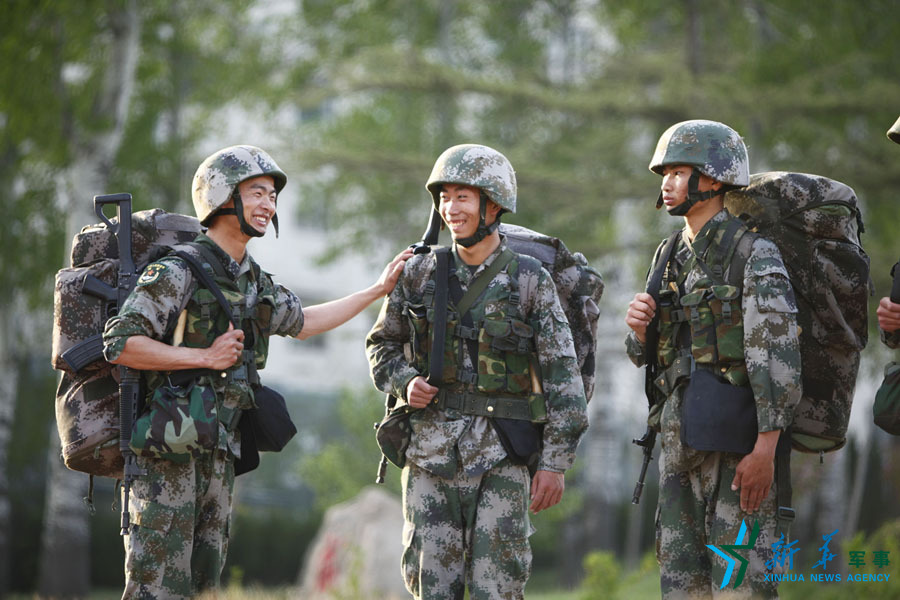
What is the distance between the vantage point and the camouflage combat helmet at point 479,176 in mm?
5891

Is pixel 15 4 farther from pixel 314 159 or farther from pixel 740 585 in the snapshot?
pixel 740 585

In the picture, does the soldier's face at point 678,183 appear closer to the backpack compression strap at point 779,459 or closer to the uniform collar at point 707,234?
the uniform collar at point 707,234

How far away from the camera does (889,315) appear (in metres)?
5.54

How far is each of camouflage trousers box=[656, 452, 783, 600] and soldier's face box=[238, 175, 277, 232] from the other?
2343mm

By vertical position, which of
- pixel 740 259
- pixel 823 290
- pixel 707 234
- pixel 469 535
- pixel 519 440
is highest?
pixel 707 234

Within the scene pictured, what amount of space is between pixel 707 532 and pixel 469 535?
1139 mm

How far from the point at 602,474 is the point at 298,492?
7313 mm

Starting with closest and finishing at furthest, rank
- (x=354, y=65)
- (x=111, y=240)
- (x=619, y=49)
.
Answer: (x=111, y=240) → (x=354, y=65) → (x=619, y=49)

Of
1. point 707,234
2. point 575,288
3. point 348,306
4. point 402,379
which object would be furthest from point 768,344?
point 348,306

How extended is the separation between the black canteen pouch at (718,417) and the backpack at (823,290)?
497 mm

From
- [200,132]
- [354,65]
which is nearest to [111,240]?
[354,65]

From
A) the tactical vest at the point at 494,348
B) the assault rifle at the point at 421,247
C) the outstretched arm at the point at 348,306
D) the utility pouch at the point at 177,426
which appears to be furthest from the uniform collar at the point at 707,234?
the utility pouch at the point at 177,426

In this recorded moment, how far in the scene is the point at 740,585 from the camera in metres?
5.32

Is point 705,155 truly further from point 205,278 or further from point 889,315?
point 205,278
